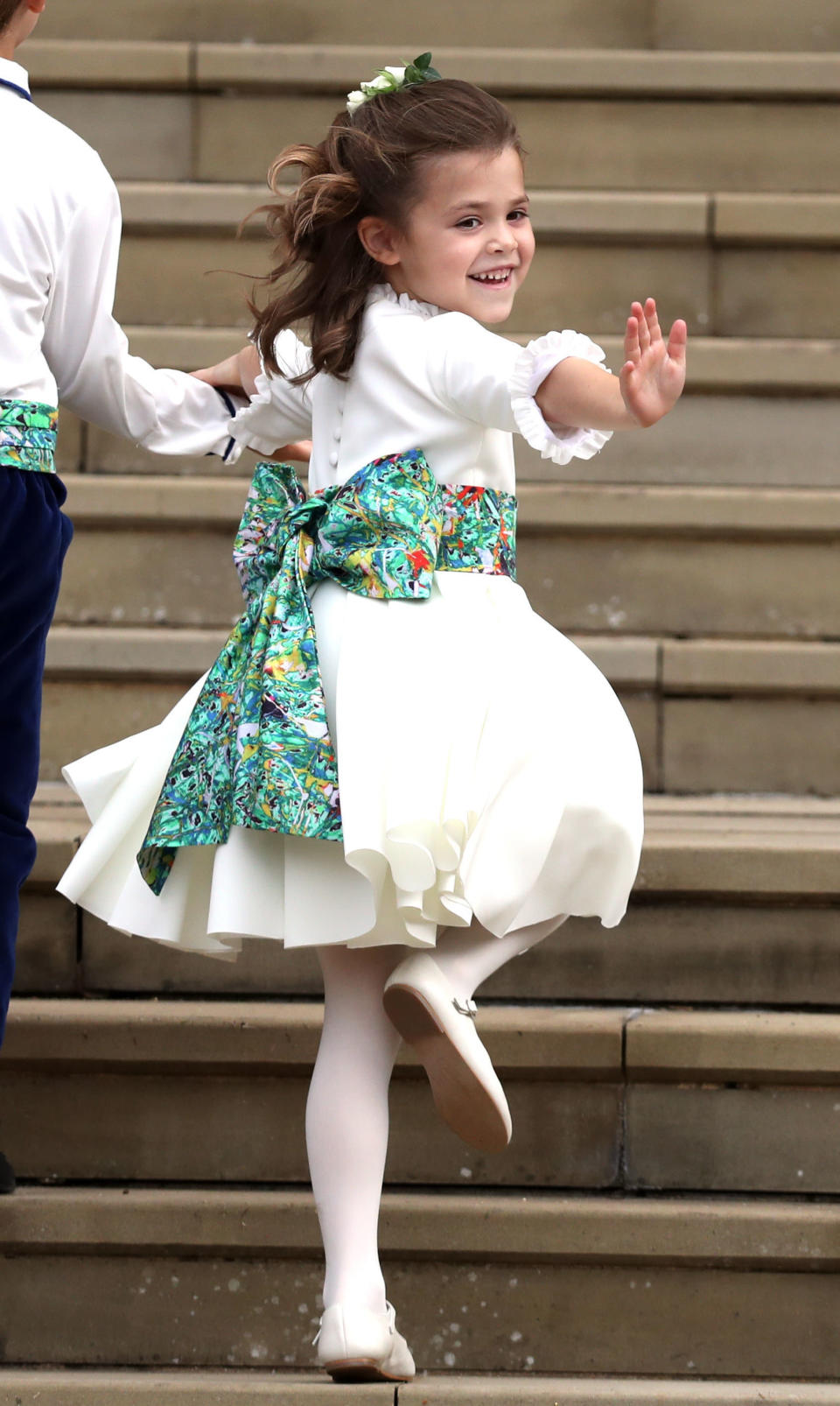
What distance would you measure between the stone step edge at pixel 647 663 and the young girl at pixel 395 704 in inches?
40.6

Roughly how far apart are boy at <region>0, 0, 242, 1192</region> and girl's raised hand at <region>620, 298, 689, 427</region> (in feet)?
2.61

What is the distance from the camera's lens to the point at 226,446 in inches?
99.3

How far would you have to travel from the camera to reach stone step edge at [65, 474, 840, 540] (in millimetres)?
3467

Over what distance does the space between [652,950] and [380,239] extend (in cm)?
118

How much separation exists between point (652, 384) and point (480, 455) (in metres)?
0.36

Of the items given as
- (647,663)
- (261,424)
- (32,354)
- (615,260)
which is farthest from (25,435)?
(615,260)

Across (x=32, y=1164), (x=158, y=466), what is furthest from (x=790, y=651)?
(x=32, y=1164)

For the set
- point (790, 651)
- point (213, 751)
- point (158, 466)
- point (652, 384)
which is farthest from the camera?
point (158, 466)

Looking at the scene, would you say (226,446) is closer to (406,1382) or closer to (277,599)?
(277,599)

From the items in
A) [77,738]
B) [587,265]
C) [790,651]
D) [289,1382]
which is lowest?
[289,1382]

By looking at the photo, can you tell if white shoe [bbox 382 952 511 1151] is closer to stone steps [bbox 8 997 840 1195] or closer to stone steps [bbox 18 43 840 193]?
stone steps [bbox 8 997 840 1195]

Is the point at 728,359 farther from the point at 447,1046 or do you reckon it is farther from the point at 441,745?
the point at 447,1046

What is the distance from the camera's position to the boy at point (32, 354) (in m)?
2.13

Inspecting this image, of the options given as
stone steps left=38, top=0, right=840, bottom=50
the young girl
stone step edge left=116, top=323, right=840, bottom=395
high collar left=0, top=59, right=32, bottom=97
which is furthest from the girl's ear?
stone steps left=38, top=0, right=840, bottom=50
